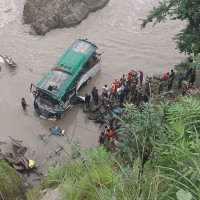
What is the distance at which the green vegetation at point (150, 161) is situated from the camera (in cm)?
308

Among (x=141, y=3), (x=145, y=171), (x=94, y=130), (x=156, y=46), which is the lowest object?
(x=94, y=130)

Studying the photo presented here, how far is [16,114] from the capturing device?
1487 cm

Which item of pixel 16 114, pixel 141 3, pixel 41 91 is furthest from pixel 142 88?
pixel 141 3

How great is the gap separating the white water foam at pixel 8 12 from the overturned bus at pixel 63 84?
10.2 metres

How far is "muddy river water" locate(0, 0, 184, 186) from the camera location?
13.9 meters

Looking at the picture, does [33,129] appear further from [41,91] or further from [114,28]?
[114,28]

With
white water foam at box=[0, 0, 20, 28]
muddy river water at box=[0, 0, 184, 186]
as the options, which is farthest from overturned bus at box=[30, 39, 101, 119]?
white water foam at box=[0, 0, 20, 28]

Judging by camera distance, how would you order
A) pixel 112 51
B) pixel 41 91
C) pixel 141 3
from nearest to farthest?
1. pixel 41 91
2. pixel 112 51
3. pixel 141 3

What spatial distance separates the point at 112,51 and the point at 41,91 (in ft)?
25.3

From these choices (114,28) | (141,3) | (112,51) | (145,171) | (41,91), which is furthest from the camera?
(141,3)

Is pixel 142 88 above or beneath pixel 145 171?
beneath

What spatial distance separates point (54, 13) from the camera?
2203 cm

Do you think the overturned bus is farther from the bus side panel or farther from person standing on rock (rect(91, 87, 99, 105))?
person standing on rock (rect(91, 87, 99, 105))

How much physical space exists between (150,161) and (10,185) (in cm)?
723
